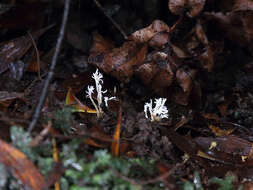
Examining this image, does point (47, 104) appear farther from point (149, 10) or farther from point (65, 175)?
point (149, 10)

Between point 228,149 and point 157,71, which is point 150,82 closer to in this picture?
point 157,71

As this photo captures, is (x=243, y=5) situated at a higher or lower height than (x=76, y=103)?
higher

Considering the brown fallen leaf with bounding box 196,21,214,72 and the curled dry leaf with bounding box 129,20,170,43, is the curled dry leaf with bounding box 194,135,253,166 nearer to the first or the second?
the brown fallen leaf with bounding box 196,21,214,72

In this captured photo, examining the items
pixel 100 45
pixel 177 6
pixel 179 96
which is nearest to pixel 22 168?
pixel 100 45

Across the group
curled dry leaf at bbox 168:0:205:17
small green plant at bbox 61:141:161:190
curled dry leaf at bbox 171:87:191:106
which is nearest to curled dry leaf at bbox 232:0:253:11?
curled dry leaf at bbox 168:0:205:17

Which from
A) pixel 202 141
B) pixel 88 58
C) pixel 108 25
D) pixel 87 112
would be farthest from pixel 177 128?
pixel 108 25
